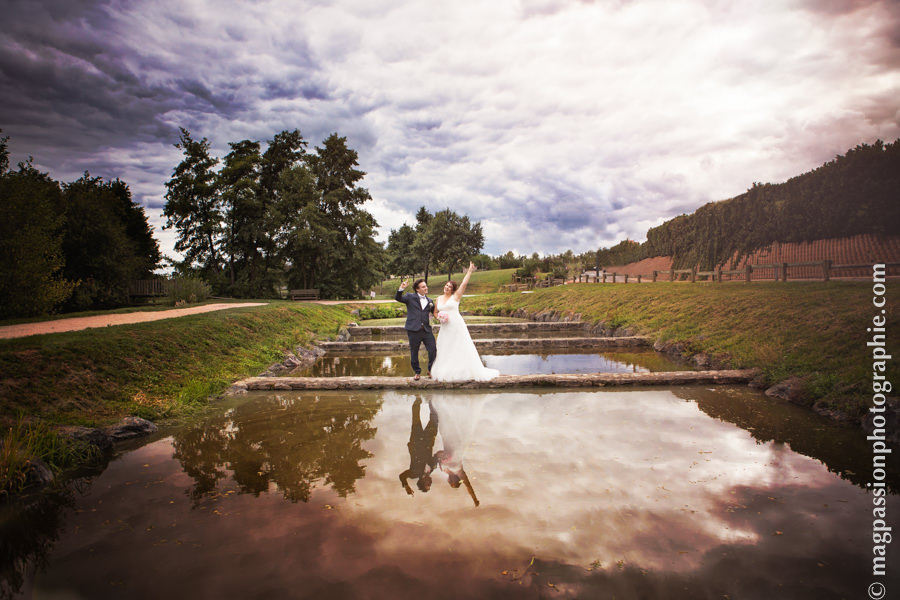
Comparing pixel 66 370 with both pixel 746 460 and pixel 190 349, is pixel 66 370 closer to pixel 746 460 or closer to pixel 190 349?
pixel 190 349

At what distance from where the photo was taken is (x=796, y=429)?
6.09 m

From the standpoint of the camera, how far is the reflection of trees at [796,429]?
486cm

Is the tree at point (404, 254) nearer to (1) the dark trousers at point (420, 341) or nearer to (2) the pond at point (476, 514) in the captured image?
(1) the dark trousers at point (420, 341)

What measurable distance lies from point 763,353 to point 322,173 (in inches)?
1457

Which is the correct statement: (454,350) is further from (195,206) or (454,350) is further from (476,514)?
(195,206)

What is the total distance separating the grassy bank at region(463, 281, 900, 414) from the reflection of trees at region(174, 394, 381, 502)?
7413 millimetres

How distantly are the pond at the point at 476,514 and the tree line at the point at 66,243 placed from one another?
13314 mm

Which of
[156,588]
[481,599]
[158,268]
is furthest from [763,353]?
[158,268]

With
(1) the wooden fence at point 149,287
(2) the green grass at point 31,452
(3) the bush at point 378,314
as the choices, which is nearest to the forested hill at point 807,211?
(3) the bush at point 378,314

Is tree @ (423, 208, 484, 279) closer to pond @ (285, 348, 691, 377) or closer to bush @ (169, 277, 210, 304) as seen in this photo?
bush @ (169, 277, 210, 304)

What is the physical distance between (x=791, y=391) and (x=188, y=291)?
83.3 ft

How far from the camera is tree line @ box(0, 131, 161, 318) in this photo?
14258mm

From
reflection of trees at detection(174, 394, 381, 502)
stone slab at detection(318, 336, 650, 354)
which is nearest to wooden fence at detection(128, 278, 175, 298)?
stone slab at detection(318, 336, 650, 354)

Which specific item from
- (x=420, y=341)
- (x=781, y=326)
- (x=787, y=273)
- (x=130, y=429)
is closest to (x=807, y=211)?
(x=787, y=273)
